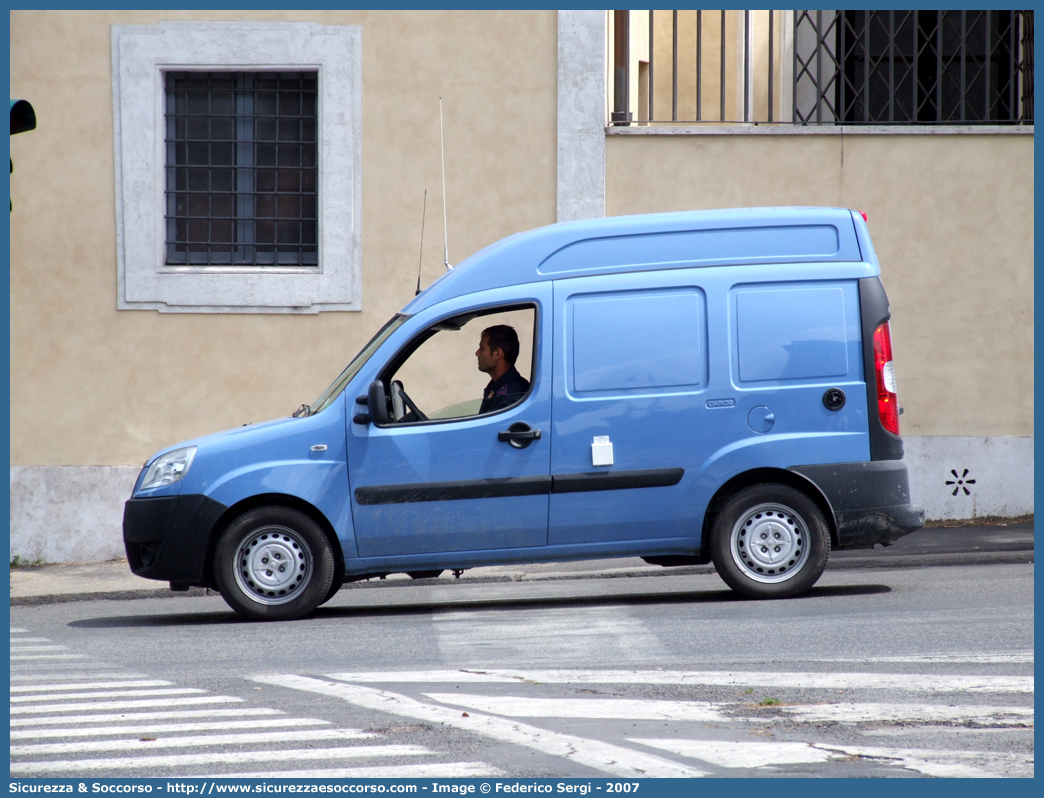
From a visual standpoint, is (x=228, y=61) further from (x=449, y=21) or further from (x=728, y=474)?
(x=728, y=474)

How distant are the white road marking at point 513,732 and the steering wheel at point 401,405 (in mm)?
2294

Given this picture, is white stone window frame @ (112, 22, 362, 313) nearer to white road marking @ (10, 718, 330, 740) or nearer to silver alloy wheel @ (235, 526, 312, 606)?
silver alloy wheel @ (235, 526, 312, 606)

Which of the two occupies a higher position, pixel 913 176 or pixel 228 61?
pixel 228 61

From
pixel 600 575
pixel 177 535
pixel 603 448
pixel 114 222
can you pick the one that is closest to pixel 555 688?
pixel 603 448

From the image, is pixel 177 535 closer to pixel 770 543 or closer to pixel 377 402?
pixel 377 402

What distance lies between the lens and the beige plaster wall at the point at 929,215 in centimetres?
1317

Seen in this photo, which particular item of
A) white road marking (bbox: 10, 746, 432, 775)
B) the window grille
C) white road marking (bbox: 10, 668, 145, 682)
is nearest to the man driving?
white road marking (bbox: 10, 668, 145, 682)

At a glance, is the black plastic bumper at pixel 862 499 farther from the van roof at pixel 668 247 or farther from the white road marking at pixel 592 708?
the white road marking at pixel 592 708

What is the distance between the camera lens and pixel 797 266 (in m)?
8.35

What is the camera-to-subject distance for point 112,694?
613 cm

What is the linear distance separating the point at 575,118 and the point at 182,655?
7.65 m

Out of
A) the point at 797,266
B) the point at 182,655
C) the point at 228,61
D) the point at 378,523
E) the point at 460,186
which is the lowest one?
the point at 182,655
